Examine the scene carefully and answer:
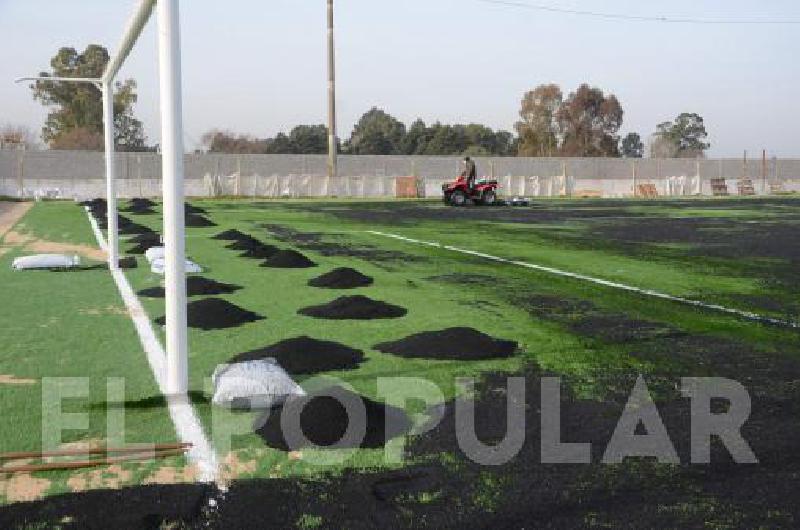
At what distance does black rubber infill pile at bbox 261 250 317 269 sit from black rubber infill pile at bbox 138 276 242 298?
212 cm

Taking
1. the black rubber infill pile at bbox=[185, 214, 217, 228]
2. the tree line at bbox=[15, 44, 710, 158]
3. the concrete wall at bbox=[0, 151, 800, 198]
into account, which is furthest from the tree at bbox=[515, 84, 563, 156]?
the black rubber infill pile at bbox=[185, 214, 217, 228]

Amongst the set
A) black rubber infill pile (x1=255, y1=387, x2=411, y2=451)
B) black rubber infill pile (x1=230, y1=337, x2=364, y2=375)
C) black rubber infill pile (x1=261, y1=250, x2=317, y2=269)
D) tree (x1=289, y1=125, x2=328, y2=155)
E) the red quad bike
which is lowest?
black rubber infill pile (x1=255, y1=387, x2=411, y2=451)

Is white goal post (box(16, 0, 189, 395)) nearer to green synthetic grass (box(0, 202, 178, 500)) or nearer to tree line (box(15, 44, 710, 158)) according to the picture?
green synthetic grass (box(0, 202, 178, 500))

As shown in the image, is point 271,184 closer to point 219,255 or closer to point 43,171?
point 43,171

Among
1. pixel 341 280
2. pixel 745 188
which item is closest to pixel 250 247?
pixel 341 280

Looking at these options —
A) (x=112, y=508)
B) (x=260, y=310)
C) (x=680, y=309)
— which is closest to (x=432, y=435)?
(x=112, y=508)

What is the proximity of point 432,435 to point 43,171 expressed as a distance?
52251 millimetres

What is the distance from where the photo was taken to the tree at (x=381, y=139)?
9131 cm

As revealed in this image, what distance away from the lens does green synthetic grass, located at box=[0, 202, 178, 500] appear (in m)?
4.35

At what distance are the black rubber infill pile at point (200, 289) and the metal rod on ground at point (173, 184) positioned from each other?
13.4 feet

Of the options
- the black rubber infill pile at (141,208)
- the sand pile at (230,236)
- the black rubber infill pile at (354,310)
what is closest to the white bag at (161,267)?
the black rubber infill pile at (354,310)

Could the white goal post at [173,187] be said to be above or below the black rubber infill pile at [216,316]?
above

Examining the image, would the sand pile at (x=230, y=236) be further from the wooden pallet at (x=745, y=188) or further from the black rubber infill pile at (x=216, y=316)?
the wooden pallet at (x=745, y=188)

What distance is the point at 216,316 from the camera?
7.34 metres
